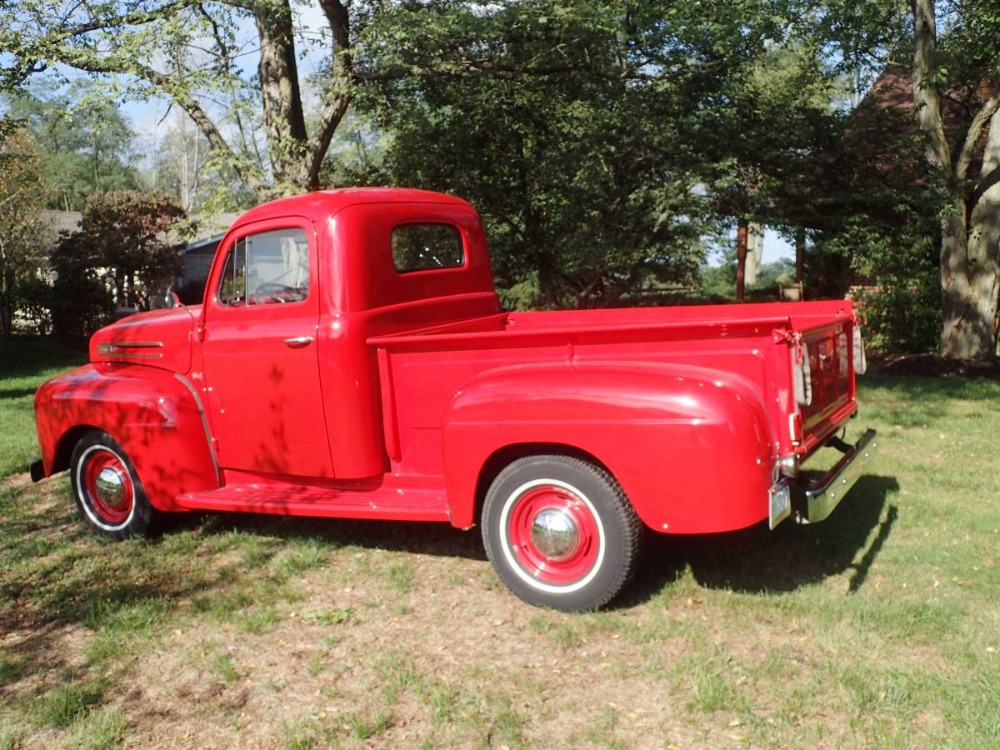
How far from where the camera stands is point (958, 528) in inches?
208

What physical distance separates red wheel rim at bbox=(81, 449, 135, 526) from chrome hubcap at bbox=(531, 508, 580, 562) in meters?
2.80

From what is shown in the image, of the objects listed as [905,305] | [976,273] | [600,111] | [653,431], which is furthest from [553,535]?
[905,305]

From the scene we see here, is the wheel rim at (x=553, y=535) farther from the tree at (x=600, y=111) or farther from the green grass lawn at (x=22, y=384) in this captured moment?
the tree at (x=600, y=111)

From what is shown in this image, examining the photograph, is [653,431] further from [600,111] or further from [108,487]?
[600,111]

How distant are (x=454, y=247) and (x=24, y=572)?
320cm

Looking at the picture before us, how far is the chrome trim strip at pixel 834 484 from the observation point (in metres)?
3.99

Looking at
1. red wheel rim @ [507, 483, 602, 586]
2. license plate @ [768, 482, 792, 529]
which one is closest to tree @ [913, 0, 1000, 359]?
license plate @ [768, 482, 792, 529]

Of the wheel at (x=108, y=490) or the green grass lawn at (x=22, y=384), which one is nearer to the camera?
the wheel at (x=108, y=490)

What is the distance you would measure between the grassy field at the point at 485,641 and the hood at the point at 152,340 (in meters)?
1.13

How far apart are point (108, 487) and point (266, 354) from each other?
1.61 metres

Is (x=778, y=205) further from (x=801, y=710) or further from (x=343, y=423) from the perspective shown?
(x=801, y=710)

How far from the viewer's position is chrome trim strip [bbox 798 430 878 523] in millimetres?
3988

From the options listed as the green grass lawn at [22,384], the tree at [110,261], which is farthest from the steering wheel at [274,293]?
the tree at [110,261]

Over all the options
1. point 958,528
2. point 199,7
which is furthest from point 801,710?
point 199,7
